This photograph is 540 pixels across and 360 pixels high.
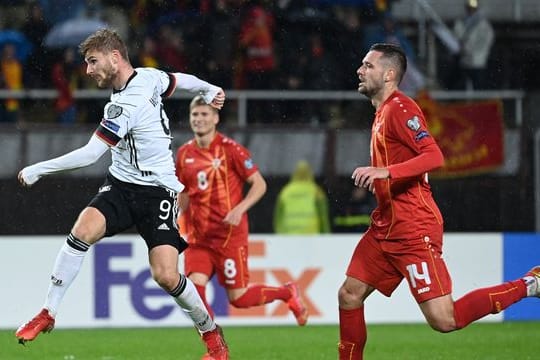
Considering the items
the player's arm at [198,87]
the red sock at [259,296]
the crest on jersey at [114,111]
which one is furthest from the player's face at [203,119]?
the crest on jersey at [114,111]

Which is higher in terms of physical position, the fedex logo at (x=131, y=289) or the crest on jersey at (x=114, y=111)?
the crest on jersey at (x=114, y=111)

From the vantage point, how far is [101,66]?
7.44m

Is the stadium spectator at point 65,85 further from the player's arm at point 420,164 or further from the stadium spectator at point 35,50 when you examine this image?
the player's arm at point 420,164

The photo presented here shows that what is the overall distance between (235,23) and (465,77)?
2.56 metres

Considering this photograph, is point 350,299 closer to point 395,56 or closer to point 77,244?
point 395,56

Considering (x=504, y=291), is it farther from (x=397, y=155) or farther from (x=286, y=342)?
(x=286, y=342)

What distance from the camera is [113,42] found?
7473 mm

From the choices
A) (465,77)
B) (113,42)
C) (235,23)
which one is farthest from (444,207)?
(113,42)

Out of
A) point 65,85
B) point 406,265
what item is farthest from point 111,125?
point 65,85

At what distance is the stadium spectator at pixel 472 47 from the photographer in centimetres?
1305

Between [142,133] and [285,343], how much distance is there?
306cm

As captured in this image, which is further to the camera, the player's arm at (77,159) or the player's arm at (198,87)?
the player's arm at (198,87)

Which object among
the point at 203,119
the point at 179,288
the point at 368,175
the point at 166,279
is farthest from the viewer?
the point at 203,119

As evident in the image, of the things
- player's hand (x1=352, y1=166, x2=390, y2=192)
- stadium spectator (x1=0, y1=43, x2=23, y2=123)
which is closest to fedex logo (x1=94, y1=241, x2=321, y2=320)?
stadium spectator (x1=0, y1=43, x2=23, y2=123)
